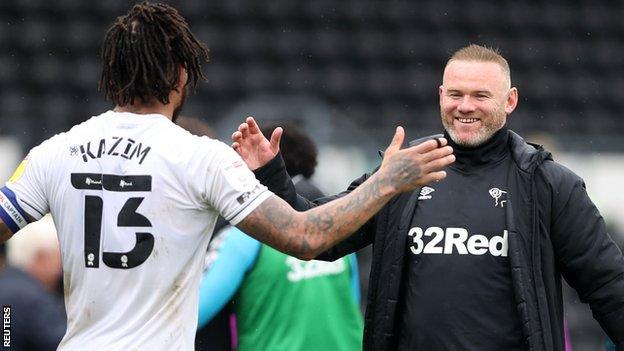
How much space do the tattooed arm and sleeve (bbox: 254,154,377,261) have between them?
70 centimetres

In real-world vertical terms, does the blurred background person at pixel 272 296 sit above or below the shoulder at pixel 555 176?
below

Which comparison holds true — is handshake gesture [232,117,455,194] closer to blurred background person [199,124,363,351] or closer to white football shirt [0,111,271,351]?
white football shirt [0,111,271,351]

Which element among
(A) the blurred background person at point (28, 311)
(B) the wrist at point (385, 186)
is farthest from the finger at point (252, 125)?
(A) the blurred background person at point (28, 311)

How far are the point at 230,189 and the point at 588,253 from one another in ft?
4.63

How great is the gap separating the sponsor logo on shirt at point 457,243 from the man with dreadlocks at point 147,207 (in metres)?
0.77

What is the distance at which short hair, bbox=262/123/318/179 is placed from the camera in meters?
5.27

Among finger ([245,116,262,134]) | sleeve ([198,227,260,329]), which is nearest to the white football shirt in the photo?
finger ([245,116,262,134])

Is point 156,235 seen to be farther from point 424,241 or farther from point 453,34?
point 453,34

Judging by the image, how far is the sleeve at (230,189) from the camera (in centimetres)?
326

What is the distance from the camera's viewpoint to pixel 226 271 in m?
4.89

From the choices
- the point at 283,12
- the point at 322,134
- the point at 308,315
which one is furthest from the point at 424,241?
the point at 283,12

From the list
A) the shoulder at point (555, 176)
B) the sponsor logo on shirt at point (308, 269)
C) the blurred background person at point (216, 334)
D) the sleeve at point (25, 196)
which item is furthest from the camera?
the blurred background person at point (216, 334)

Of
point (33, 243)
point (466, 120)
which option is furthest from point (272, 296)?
point (33, 243)

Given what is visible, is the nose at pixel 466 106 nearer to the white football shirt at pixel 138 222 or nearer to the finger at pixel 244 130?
the finger at pixel 244 130
